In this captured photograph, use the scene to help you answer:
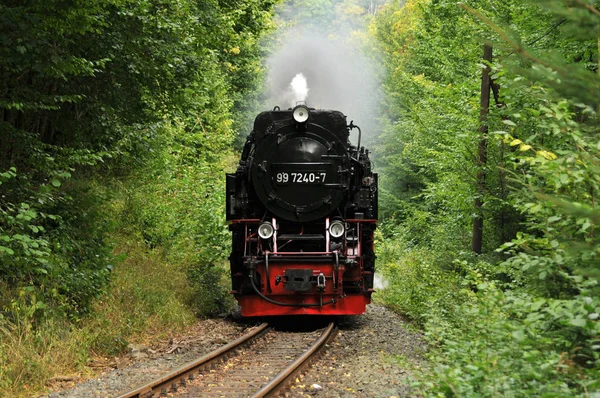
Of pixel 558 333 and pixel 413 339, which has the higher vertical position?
pixel 558 333

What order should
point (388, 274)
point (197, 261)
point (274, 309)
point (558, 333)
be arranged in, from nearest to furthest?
point (558, 333), point (274, 309), point (197, 261), point (388, 274)

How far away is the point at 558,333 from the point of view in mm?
4285

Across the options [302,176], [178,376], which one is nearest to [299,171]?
[302,176]

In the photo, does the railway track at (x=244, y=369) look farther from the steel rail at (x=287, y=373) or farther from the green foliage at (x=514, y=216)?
the green foliage at (x=514, y=216)

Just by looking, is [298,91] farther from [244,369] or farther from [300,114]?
[244,369]

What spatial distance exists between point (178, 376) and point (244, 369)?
997 mm

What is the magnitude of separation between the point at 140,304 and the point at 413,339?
396 cm

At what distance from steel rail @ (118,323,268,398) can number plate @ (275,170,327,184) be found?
291cm

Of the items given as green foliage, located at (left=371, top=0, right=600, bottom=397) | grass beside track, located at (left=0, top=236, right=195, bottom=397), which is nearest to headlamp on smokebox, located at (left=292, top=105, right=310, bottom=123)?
green foliage, located at (left=371, top=0, right=600, bottom=397)

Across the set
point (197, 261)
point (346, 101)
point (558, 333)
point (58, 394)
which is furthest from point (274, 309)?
point (346, 101)

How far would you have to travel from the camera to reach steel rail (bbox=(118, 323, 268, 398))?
19.5 ft

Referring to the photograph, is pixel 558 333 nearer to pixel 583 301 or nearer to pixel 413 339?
pixel 583 301

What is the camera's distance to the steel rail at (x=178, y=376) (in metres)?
5.95

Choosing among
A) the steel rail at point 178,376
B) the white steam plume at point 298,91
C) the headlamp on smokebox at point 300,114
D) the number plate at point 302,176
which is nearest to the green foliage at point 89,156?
the steel rail at point 178,376
